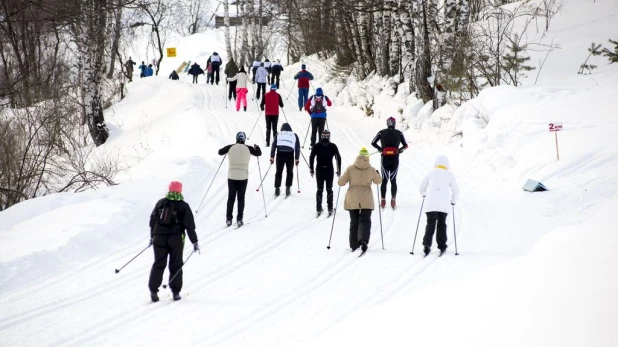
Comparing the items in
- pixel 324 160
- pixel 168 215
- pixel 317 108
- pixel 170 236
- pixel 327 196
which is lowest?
pixel 327 196

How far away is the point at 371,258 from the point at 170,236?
3080mm

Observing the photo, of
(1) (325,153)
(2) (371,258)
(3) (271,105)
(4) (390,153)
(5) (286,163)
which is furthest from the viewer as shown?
(3) (271,105)

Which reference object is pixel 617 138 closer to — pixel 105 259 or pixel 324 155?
pixel 324 155

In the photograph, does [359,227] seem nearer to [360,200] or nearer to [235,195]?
[360,200]

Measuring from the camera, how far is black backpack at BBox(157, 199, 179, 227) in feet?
24.4

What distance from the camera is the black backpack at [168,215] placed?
24.4 feet

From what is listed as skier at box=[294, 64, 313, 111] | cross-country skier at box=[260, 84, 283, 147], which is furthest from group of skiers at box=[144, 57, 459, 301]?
skier at box=[294, 64, 313, 111]

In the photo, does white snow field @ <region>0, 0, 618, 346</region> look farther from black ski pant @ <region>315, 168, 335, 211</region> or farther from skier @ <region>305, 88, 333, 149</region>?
skier @ <region>305, 88, 333, 149</region>

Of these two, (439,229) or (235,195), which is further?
(235,195)

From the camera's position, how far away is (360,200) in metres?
9.32

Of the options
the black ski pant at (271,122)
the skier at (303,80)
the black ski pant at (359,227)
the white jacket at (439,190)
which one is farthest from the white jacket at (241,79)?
the white jacket at (439,190)

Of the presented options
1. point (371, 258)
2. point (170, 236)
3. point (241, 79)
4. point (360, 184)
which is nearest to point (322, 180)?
point (360, 184)

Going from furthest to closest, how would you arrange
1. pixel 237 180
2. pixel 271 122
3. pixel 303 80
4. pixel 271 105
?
pixel 303 80 < pixel 271 122 < pixel 271 105 < pixel 237 180

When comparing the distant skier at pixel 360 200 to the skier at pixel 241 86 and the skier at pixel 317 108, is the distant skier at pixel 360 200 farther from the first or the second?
the skier at pixel 241 86
